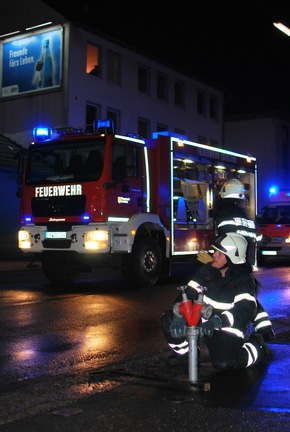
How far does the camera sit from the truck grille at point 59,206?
11586mm

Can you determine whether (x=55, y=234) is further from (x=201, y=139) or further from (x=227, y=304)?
(x=201, y=139)

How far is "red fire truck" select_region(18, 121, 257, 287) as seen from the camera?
11.5 metres

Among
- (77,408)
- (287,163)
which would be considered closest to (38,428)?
(77,408)

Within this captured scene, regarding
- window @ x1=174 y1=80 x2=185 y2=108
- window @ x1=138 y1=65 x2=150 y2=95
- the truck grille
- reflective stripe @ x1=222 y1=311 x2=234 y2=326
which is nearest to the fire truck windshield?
the truck grille

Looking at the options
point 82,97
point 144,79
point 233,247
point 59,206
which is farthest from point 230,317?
point 144,79

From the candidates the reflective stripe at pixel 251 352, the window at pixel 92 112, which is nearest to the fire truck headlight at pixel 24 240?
the reflective stripe at pixel 251 352

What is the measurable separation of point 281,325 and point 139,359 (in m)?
2.68

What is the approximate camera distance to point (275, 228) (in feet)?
65.3

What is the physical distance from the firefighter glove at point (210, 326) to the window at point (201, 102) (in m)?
32.4

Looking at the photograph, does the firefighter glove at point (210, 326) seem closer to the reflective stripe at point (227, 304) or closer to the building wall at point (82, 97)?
the reflective stripe at point (227, 304)

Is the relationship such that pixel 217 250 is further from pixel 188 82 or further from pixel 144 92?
pixel 188 82

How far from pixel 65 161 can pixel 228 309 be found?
743 cm

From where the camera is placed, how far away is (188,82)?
116 ft

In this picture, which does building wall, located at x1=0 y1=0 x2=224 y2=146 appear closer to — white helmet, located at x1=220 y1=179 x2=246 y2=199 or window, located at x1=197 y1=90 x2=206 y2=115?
window, located at x1=197 y1=90 x2=206 y2=115
